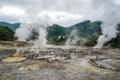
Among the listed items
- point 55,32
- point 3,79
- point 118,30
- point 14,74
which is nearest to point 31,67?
point 14,74

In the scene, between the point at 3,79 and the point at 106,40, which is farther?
the point at 106,40

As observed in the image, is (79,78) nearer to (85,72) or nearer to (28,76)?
(85,72)

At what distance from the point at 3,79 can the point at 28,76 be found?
255cm

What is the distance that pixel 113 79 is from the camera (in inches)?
933

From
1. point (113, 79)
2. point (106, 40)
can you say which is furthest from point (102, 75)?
point (106, 40)

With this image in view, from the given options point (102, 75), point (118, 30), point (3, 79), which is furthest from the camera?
point (118, 30)

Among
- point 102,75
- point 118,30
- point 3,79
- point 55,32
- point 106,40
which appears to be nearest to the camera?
point 3,79

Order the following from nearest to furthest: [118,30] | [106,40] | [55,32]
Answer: [106,40] → [118,30] → [55,32]

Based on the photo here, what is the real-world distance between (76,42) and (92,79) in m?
68.2

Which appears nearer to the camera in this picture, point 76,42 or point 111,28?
point 111,28

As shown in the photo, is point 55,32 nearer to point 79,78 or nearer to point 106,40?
point 106,40

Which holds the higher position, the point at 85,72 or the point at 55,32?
the point at 55,32

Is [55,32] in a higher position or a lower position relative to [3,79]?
higher

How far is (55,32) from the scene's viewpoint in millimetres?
118125
